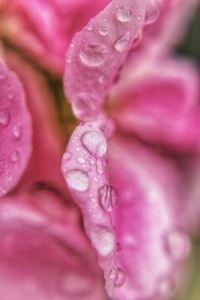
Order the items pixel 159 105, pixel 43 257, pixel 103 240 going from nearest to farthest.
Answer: pixel 103 240
pixel 43 257
pixel 159 105

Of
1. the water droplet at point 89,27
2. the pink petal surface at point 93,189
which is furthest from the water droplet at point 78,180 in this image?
the water droplet at point 89,27

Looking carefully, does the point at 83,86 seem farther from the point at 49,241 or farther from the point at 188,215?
the point at 188,215

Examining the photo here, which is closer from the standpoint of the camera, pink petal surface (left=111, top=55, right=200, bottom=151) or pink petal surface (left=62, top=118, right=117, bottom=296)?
pink petal surface (left=62, top=118, right=117, bottom=296)

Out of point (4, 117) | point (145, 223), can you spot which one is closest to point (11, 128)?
point (4, 117)

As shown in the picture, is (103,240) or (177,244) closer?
(103,240)

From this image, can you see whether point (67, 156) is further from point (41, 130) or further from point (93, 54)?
point (41, 130)

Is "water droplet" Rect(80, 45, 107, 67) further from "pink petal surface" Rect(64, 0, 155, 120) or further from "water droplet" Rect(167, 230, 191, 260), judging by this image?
"water droplet" Rect(167, 230, 191, 260)

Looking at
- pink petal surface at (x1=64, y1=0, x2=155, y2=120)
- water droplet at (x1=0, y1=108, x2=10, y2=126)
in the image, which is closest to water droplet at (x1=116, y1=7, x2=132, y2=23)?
pink petal surface at (x1=64, y1=0, x2=155, y2=120)
